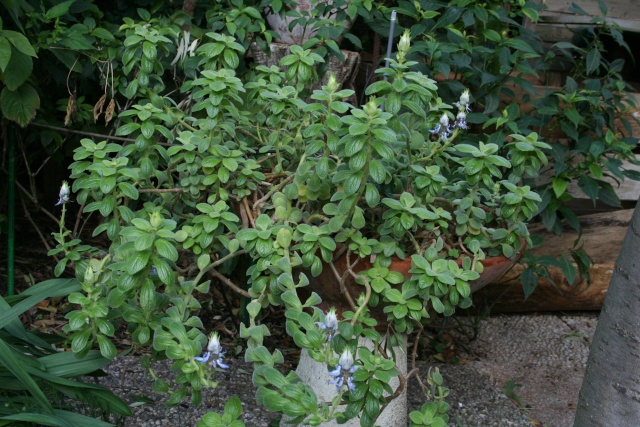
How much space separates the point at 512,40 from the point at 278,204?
1.86 metres

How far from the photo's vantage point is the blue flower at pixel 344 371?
1.72 m

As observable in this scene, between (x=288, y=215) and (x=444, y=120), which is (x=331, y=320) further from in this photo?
(x=444, y=120)

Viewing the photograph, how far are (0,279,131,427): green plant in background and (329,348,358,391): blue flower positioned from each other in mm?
825

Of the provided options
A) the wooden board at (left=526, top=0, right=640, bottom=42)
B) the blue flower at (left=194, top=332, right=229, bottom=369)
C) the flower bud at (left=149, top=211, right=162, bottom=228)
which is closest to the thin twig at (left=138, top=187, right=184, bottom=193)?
the flower bud at (left=149, top=211, right=162, bottom=228)

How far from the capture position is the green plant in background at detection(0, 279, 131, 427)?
2279mm

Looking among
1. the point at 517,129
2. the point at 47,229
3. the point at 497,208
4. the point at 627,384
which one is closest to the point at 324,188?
the point at 497,208

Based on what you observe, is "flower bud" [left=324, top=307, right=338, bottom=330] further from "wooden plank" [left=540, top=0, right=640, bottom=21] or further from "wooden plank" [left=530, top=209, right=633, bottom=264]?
"wooden plank" [left=540, top=0, right=640, bottom=21]

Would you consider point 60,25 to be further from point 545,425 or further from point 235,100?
point 545,425

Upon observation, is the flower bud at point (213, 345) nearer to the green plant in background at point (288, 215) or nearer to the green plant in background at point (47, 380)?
the green plant in background at point (288, 215)

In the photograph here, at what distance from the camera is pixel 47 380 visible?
2.36 metres

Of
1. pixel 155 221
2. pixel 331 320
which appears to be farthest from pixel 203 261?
pixel 331 320

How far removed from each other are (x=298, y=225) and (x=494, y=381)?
1.80 metres

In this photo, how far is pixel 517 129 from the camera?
141 inches

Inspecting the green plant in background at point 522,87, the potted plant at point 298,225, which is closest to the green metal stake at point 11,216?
the potted plant at point 298,225
